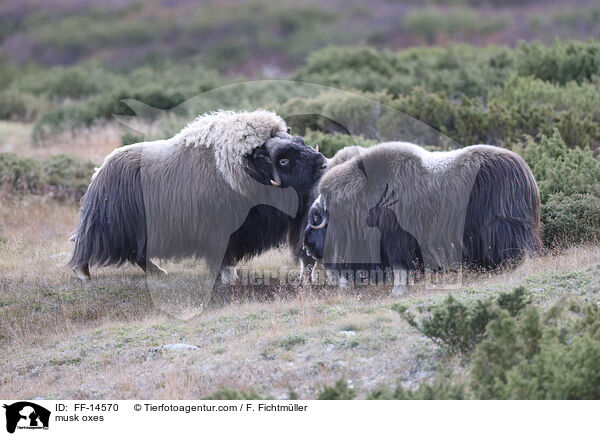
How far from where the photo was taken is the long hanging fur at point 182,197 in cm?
632

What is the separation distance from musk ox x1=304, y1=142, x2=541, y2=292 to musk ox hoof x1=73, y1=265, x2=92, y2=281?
217 cm

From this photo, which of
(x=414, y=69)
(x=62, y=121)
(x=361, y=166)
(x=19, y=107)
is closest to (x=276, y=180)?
(x=361, y=166)

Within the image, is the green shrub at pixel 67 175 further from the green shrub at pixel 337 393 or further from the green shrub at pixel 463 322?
the green shrub at pixel 337 393

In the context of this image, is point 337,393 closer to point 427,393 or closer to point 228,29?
point 427,393

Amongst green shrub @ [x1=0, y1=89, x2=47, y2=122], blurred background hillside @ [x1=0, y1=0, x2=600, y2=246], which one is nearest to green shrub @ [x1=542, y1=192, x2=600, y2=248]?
blurred background hillside @ [x1=0, y1=0, x2=600, y2=246]

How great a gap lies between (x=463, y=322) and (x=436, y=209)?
1.75m

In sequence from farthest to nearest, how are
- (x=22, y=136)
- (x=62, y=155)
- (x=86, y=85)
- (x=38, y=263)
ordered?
(x=86, y=85) → (x=22, y=136) → (x=62, y=155) → (x=38, y=263)

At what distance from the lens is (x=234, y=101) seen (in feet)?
44.0

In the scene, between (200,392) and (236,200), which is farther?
(236,200)

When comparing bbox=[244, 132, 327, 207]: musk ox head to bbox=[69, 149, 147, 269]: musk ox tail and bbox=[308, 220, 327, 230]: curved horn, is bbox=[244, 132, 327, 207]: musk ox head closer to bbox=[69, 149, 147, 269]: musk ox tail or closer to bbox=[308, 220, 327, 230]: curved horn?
bbox=[308, 220, 327, 230]: curved horn

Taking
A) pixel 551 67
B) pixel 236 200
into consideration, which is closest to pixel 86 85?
pixel 551 67

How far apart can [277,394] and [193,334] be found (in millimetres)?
1374

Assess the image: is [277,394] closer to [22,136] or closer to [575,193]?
[575,193]
